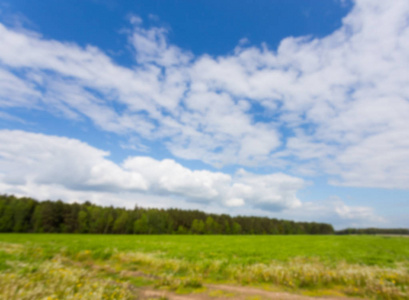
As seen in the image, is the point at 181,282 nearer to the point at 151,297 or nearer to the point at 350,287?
the point at 151,297

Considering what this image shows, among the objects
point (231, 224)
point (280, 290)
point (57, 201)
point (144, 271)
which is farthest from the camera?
point (231, 224)

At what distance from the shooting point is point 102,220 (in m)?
90.1

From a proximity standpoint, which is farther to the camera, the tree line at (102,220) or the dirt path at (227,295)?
the tree line at (102,220)

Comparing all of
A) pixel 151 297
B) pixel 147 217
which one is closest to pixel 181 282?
pixel 151 297

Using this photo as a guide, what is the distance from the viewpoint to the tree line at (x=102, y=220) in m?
80.6

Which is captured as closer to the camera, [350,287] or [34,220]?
[350,287]

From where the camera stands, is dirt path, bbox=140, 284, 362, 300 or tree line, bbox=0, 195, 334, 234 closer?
dirt path, bbox=140, 284, 362, 300

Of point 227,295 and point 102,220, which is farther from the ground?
point 102,220

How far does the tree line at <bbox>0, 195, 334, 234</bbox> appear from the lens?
80.6 m

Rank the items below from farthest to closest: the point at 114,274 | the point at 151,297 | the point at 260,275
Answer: the point at 114,274 → the point at 260,275 → the point at 151,297

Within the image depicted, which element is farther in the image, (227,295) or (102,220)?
(102,220)

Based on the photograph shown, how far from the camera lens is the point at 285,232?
14500 cm

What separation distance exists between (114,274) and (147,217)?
3583 inches

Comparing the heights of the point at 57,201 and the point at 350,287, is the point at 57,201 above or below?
above
